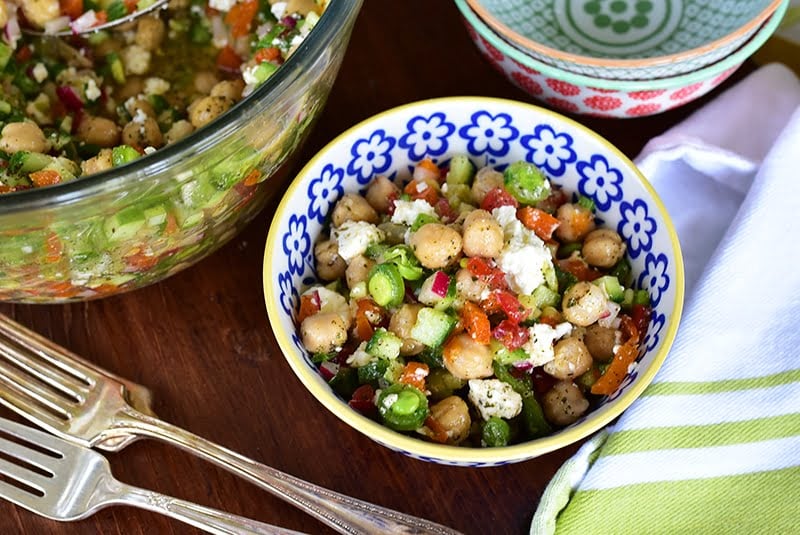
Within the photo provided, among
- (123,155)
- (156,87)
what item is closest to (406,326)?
(123,155)

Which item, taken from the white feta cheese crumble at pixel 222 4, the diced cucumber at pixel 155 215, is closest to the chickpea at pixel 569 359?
the diced cucumber at pixel 155 215

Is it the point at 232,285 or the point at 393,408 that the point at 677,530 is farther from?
the point at 232,285

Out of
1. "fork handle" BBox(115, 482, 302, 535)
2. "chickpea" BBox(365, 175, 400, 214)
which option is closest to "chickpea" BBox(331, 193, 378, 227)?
"chickpea" BBox(365, 175, 400, 214)

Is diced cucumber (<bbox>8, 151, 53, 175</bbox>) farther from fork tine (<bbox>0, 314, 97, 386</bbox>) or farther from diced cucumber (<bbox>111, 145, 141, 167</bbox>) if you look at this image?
fork tine (<bbox>0, 314, 97, 386</bbox>)

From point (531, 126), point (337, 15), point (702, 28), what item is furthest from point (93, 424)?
point (702, 28)

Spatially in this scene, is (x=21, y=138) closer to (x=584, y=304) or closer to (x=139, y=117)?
(x=139, y=117)

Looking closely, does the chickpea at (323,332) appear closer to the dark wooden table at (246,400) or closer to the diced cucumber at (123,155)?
the dark wooden table at (246,400)
